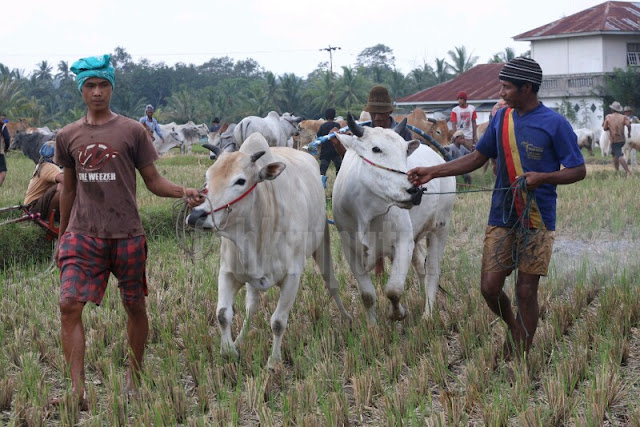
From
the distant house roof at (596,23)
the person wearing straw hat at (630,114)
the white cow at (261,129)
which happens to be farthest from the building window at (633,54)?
the white cow at (261,129)

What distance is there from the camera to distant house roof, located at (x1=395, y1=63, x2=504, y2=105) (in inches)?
1396

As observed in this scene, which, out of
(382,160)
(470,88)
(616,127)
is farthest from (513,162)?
(470,88)

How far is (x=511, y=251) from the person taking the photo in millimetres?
4676

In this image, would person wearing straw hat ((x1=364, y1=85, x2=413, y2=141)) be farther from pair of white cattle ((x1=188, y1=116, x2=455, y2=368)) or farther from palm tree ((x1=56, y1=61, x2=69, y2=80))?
palm tree ((x1=56, y1=61, x2=69, y2=80))

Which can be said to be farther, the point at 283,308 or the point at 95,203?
the point at 283,308

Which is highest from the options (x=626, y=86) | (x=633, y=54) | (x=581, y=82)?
(x=633, y=54)

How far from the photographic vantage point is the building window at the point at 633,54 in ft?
107

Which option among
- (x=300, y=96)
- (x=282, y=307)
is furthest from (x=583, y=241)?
(x=300, y=96)

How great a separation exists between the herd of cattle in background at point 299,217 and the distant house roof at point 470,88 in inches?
1168

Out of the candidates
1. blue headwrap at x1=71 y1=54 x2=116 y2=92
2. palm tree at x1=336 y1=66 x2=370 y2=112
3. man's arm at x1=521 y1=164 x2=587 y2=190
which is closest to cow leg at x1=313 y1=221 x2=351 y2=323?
man's arm at x1=521 y1=164 x2=587 y2=190

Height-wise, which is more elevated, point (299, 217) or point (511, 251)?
point (299, 217)

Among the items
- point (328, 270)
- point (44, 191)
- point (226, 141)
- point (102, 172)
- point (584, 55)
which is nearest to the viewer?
point (102, 172)

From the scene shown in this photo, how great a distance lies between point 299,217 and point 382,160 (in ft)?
1.94

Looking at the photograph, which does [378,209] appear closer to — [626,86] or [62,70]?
[626,86]
